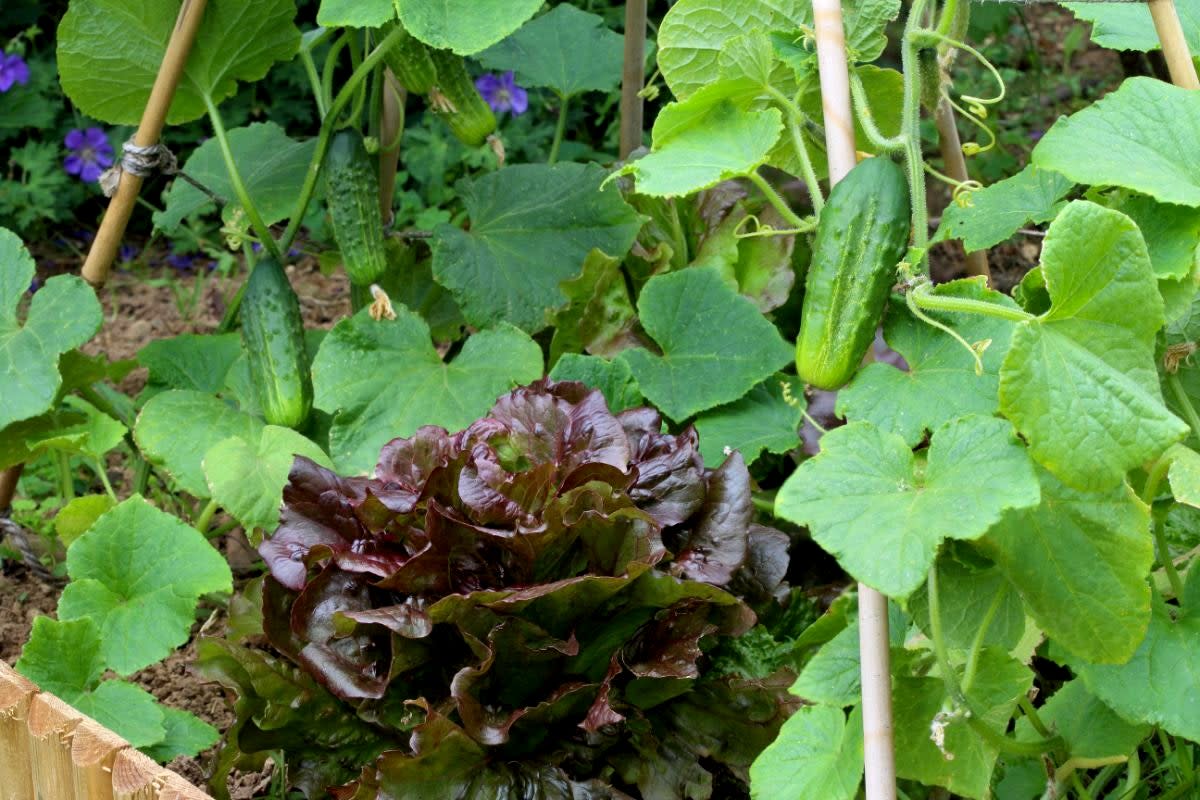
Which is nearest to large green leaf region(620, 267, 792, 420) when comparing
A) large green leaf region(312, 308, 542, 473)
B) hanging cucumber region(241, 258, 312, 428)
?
large green leaf region(312, 308, 542, 473)

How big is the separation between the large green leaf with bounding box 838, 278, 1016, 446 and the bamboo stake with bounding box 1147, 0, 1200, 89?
0.33 metres

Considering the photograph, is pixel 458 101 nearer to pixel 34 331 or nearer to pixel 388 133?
pixel 388 133

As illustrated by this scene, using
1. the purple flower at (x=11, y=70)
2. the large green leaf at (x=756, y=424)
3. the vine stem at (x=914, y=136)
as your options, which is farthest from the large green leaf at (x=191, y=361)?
the purple flower at (x=11, y=70)

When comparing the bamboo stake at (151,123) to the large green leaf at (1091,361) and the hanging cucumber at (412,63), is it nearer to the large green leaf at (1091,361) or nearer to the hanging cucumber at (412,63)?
the hanging cucumber at (412,63)

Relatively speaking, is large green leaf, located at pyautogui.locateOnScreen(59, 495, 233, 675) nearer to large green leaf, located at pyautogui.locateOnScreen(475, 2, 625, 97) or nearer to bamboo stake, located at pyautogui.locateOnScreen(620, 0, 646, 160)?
bamboo stake, located at pyautogui.locateOnScreen(620, 0, 646, 160)

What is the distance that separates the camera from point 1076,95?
420 centimetres

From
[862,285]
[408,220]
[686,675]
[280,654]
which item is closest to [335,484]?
[280,654]

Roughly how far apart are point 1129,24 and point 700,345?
72cm

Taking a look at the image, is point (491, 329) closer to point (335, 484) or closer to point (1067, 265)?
point (335, 484)

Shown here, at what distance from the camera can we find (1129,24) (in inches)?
67.0

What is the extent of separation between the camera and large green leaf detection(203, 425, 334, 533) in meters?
1.87

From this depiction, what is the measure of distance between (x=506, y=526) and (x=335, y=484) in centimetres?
25

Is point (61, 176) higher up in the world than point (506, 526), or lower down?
lower down

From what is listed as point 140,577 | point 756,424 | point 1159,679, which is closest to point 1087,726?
point 1159,679
